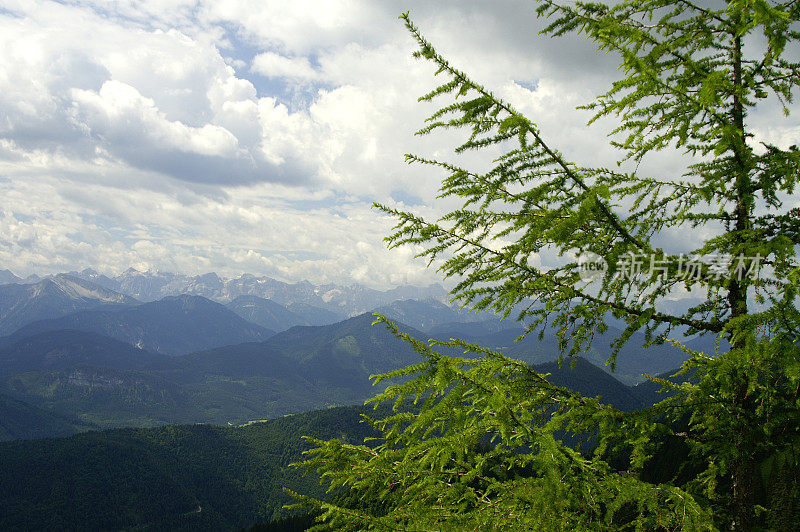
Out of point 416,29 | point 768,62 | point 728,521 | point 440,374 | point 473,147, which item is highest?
point 768,62

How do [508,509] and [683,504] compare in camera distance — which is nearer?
[683,504]

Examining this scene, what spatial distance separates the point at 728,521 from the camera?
18.4ft

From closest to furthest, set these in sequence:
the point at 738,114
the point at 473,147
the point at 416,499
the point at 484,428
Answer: the point at 484,428 → the point at 473,147 → the point at 738,114 → the point at 416,499

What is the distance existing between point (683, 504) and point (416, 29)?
6396 mm

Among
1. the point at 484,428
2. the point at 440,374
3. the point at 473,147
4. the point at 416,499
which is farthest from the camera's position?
the point at 416,499

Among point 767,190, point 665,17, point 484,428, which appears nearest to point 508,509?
point 484,428

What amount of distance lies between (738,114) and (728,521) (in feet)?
19.1

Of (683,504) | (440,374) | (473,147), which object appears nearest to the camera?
(440,374)

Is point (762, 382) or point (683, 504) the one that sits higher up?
point (762, 382)

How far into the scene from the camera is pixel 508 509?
207 inches

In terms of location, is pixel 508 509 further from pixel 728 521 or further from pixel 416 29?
pixel 416 29

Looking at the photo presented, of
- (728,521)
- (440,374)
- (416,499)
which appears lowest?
(416,499)

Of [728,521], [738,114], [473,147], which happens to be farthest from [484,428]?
[738,114]

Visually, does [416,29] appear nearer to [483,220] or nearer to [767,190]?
[483,220]
